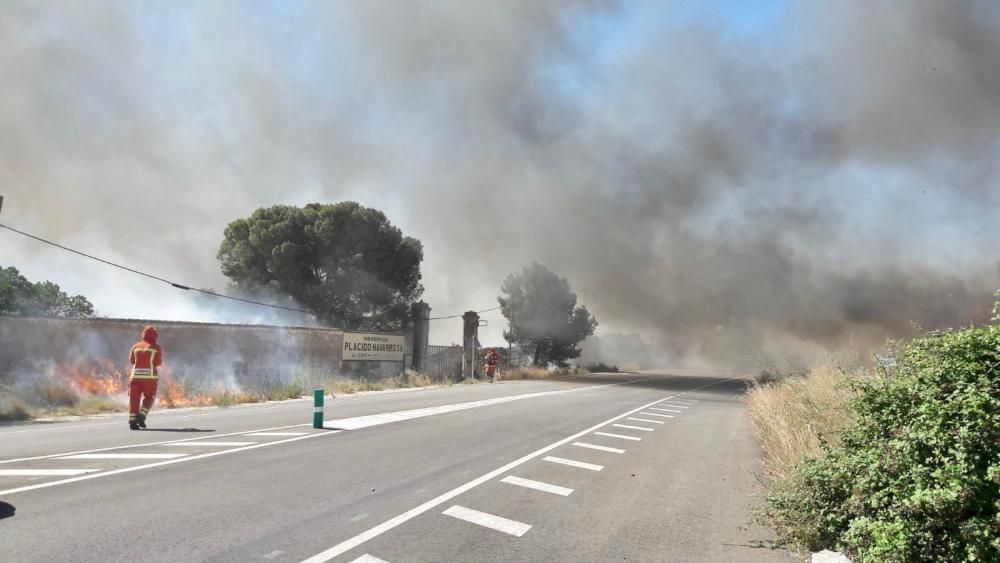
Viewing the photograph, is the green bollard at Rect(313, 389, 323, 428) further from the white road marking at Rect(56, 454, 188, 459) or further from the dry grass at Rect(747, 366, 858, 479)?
the dry grass at Rect(747, 366, 858, 479)

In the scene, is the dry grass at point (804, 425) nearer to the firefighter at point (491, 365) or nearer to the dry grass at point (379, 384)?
the dry grass at point (379, 384)

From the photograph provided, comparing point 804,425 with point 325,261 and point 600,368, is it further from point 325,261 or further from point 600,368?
point 600,368

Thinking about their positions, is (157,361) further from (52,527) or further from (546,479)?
(546,479)

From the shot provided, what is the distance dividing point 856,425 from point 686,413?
1098cm

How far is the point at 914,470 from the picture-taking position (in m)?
3.61

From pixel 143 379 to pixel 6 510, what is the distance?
5.55 meters

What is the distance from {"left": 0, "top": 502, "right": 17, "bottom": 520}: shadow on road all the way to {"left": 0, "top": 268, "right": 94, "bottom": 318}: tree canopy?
29.9m

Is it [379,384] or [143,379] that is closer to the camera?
[143,379]

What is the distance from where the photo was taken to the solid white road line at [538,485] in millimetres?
5871

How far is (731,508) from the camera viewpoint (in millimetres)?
5613

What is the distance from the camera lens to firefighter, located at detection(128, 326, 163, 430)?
9.38 meters

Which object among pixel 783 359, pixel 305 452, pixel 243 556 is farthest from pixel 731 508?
pixel 783 359

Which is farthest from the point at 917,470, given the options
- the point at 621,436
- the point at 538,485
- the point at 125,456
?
the point at 125,456

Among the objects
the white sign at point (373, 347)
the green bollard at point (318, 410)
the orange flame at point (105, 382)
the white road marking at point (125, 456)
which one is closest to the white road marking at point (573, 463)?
the green bollard at point (318, 410)
